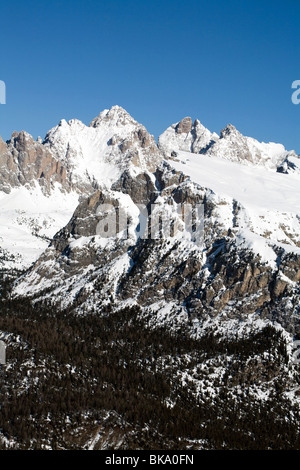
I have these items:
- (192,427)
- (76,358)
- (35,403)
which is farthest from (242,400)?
(35,403)

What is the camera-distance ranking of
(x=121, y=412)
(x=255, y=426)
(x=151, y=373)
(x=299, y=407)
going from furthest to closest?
(x=151, y=373) < (x=299, y=407) < (x=255, y=426) < (x=121, y=412)

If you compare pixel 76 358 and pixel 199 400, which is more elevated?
pixel 76 358

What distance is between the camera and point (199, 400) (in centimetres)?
18500

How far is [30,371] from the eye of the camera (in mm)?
172125

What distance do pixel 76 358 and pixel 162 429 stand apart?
187 ft

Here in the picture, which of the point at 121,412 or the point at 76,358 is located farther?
the point at 76,358

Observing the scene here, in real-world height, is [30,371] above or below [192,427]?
above
